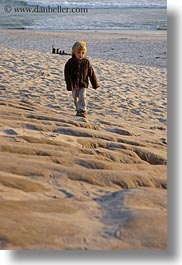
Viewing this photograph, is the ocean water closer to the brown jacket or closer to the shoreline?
the shoreline

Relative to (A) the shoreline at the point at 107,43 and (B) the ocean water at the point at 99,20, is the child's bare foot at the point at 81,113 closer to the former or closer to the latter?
(B) the ocean water at the point at 99,20

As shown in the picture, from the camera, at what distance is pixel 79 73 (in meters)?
4.38

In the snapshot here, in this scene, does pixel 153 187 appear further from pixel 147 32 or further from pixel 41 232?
pixel 147 32

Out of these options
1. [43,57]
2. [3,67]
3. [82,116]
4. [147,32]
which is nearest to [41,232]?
[82,116]

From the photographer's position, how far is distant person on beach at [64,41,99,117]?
4207mm

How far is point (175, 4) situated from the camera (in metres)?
3.12

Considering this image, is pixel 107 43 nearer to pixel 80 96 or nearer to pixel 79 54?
pixel 80 96

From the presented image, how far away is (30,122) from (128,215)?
1631 millimetres

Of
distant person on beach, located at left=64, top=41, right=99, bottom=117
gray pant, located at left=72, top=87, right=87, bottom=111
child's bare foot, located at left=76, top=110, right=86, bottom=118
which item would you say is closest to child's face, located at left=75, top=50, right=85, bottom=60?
distant person on beach, located at left=64, top=41, right=99, bottom=117

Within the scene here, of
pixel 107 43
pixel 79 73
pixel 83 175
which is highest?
pixel 79 73

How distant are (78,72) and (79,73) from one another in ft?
0.05

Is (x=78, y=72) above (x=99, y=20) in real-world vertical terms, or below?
below

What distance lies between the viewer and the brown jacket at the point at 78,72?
170 inches

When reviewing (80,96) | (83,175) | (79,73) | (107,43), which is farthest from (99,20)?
(83,175)
